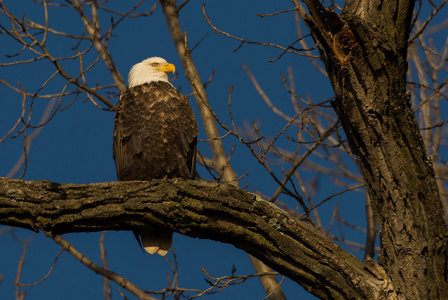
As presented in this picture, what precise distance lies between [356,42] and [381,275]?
4.46 ft

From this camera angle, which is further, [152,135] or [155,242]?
[152,135]

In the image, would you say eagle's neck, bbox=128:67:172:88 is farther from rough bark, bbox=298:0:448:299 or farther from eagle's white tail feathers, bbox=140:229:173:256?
rough bark, bbox=298:0:448:299

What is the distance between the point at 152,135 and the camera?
479 cm

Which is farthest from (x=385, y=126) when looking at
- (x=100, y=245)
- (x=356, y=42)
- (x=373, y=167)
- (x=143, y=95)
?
(x=100, y=245)

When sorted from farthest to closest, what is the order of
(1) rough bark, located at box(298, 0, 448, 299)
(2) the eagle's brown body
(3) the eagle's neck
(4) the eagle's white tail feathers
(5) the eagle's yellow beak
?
(5) the eagle's yellow beak
(3) the eagle's neck
(2) the eagle's brown body
(4) the eagle's white tail feathers
(1) rough bark, located at box(298, 0, 448, 299)

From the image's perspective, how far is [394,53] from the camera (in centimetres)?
307

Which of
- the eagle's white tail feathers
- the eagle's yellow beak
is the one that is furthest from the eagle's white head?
the eagle's white tail feathers

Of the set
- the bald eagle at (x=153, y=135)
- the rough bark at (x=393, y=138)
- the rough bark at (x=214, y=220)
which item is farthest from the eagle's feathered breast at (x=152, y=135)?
the rough bark at (x=393, y=138)

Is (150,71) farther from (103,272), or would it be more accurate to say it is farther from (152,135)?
(103,272)

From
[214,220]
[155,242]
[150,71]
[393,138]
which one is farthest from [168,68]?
[393,138]

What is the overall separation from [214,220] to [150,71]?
2964mm

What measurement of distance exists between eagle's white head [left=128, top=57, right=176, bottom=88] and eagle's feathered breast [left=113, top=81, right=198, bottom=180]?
59 cm

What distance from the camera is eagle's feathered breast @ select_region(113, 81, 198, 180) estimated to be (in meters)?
4.80

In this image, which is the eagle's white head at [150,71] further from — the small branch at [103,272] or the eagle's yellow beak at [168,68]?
the small branch at [103,272]
